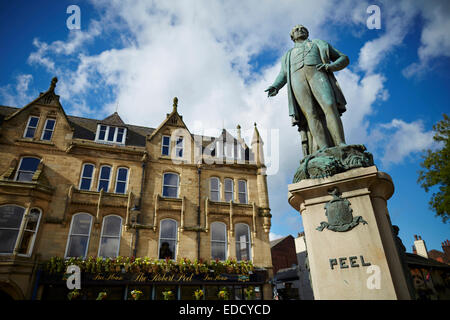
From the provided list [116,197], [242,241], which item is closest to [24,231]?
[116,197]

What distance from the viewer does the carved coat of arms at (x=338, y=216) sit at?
3.43 meters

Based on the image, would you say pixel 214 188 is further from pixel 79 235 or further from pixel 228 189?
pixel 79 235

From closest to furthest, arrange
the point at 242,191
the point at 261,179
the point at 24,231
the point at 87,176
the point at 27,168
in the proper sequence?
the point at 24,231
the point at 27,168
the point at 87,176
the point at 242,191
the point at 261,179

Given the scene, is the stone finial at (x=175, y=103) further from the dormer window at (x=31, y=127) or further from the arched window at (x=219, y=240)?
the arched window at (x=219, y=240)

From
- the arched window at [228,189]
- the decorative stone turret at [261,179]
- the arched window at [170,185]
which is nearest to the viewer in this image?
the arched window at [170,185]

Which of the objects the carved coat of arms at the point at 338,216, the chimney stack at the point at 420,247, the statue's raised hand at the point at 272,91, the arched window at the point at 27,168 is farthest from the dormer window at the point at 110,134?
the chimney stack at the point at 420,247

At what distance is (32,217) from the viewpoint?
15.3 metres

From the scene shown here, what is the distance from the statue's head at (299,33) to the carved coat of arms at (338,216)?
3.32 metres

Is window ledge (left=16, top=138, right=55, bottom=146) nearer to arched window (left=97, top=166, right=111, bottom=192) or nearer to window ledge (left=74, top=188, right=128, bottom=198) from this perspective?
arched window (left=97, top=166, right=111, bottom=192)

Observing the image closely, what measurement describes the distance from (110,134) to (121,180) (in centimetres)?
449

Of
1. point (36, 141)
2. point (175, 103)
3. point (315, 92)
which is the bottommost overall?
point (315, 92)

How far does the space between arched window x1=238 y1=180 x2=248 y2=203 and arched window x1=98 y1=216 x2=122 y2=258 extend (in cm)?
892

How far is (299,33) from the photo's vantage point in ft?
17.5

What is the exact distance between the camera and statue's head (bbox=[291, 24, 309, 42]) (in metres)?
5.34
